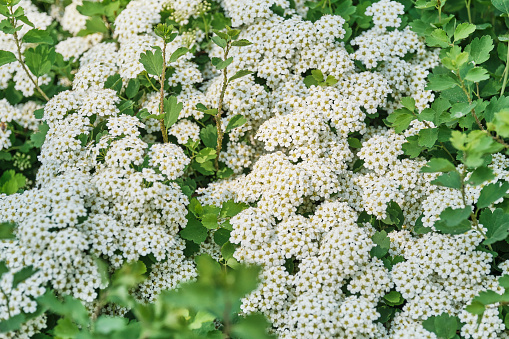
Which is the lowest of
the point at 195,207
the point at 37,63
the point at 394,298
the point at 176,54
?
the point at 394,298

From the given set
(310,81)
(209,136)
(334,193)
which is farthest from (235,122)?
(334,193)

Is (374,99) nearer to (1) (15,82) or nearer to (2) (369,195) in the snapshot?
(2) (369,195)

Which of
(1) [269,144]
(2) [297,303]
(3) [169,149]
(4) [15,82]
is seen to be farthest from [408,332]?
(4) [15,82]

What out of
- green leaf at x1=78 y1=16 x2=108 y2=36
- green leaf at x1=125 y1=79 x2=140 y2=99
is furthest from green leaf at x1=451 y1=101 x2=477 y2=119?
green leaf at x1=78 y1=16 x2=108 y2=36

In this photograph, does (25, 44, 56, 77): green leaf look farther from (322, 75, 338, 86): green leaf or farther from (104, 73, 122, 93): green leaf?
(322, 75, 338, 86): green leaf

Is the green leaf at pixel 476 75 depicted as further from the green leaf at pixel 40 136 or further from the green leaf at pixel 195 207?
the green leaf at pixel 40 136

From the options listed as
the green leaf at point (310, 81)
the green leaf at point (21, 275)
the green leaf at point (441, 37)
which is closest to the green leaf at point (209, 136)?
the green leaf at point (310, 81)

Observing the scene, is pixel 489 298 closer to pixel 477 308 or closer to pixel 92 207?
pixel 477 308
